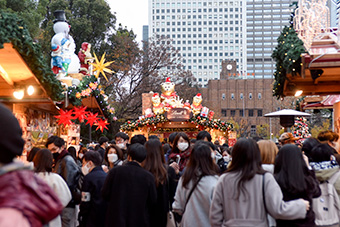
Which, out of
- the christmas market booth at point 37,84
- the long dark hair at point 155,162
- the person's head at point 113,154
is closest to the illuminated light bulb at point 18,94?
the christmas market booth at point 37,84

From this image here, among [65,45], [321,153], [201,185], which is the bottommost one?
[201,185]

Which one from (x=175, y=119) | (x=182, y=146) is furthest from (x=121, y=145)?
(x=175, y=119)

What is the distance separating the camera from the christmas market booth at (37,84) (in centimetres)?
830

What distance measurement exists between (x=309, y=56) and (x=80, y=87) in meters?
7.89

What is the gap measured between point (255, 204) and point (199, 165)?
114cm

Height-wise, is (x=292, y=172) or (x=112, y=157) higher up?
(x=292, y=172)

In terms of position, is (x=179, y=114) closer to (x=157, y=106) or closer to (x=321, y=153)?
(x=157, y=106)

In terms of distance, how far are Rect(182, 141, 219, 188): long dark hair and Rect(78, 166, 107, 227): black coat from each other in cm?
146

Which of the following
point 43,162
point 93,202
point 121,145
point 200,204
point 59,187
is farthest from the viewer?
point 121,145

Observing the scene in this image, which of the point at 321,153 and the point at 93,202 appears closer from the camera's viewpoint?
the point at 321,153

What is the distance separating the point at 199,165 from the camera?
18.0ft

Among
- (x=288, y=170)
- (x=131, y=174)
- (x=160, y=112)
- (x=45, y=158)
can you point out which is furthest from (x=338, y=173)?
(x=160, y=112)

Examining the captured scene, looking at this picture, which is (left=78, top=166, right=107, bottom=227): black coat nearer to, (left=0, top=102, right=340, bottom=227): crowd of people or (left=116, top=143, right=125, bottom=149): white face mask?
(left=0, top=102, right=340, bottom=227): crowd of people

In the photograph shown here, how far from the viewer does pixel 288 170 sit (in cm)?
469
